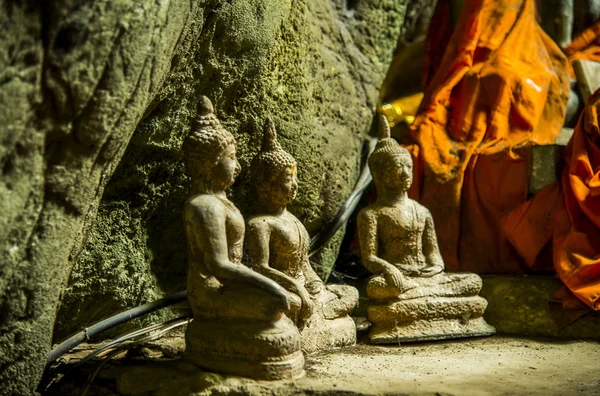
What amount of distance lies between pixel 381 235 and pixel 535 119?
4.76ft

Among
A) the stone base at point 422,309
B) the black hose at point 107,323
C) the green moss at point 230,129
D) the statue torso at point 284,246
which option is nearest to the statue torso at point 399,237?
the stone base at point 422,309

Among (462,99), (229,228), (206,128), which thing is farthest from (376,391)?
(462,99)

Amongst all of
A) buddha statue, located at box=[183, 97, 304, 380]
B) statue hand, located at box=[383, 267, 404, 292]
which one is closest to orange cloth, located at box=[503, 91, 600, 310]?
statue hand, located at box=[383, 267, 404, 292]

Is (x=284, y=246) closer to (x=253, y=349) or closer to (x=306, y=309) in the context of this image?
(x=306, y=309)

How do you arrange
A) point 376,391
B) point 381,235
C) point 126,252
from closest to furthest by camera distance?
point 376,391, point 126,252, point 381,235

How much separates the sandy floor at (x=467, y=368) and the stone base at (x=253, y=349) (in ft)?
0.32

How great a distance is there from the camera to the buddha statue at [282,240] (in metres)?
2.92

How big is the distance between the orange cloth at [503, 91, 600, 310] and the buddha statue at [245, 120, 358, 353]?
4.09ft

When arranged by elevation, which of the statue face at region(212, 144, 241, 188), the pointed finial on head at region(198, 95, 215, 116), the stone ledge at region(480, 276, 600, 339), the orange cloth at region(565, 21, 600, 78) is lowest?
the stone ledge at region(480, 276, 600, 339)

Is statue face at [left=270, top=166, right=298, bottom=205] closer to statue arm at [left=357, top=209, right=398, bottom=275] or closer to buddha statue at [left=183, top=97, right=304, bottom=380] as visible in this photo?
buddha statue at [left=183, top=97, right=304, bottom=380]

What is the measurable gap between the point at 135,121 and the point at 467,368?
1584 mm

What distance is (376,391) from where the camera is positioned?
90.4 inches

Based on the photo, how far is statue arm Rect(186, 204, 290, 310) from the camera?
92.0 inches

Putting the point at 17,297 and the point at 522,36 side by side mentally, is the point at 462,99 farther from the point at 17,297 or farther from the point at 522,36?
the point at 17,297
